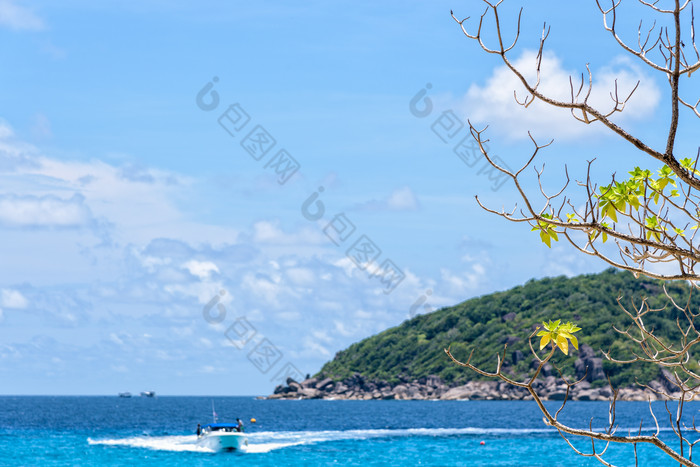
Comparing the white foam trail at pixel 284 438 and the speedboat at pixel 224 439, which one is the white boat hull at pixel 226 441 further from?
the white foam trail at pixel 284 438

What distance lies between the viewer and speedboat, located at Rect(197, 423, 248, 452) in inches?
2235

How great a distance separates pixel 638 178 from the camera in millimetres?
5574

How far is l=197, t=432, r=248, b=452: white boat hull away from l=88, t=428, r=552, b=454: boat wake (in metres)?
0.72

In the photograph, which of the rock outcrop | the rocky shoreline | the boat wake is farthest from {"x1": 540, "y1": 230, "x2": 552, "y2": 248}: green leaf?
the rock outcrop

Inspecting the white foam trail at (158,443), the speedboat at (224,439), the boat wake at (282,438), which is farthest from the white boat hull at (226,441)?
the white foam trail at (158,443)

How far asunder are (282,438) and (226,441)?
57.7ft

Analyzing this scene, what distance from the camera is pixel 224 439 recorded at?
56781 mm

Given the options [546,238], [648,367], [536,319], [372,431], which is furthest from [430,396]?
[546,238]

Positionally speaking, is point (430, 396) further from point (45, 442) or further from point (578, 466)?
point (578, 466)

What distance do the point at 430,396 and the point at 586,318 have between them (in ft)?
121

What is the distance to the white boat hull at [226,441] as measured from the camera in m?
56.8

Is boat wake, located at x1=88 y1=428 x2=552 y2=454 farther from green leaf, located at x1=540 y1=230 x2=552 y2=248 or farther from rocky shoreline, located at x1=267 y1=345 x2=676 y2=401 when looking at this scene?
rocky shoreline, located at x1=267 y1=345 x2=676 y2=401

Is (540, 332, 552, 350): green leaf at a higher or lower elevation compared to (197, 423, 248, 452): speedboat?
lower

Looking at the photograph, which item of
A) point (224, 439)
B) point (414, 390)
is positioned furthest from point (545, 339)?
point (414, 390)
